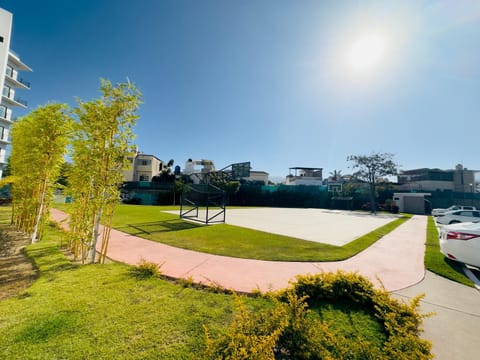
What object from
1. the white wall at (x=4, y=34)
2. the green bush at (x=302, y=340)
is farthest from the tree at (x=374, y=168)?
the white wall at (x=4, y=34)

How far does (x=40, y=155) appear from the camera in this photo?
4.98m

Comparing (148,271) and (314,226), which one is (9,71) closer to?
(148,271)

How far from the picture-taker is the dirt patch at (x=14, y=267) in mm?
2824

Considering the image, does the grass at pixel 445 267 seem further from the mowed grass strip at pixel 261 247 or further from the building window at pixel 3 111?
the building window at pixel 3 111

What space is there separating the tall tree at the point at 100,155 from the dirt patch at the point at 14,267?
86 centimetres

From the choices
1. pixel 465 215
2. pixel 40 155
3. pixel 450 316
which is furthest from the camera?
pixel 465 215

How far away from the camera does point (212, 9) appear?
6812 millimetres

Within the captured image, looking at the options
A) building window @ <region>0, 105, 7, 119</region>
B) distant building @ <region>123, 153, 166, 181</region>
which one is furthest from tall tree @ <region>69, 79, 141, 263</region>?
distant building @ <region>123, 153, 166, 181</region>

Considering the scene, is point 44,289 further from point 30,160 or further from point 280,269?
point 30,160

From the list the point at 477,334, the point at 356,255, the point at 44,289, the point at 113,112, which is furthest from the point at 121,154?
the point at 356,255

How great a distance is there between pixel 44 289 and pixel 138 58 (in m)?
8.52

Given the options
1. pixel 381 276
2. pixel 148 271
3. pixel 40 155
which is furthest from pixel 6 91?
pixel 381 276

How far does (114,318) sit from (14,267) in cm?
321

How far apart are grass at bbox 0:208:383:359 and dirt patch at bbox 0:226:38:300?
0.20 metres
